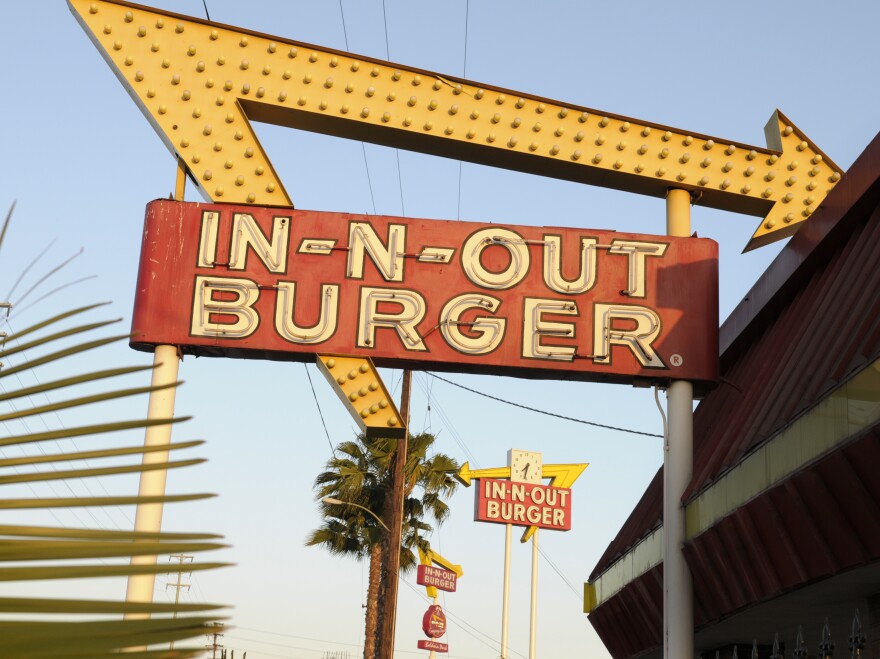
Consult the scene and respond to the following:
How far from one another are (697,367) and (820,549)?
14.6 feet

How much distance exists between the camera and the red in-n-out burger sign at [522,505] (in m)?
41.3

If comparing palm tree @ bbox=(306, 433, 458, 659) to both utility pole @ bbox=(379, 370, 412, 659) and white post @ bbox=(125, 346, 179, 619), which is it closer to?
utility pole @ bbox=(379, 370, 412, 659)

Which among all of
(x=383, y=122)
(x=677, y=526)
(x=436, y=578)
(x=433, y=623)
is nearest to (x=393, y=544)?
(x=436, y=578)

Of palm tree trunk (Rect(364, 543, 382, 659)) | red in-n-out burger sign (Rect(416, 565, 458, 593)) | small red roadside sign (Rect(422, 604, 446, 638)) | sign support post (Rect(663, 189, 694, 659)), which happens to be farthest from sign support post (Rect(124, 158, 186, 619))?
small red roadside sign (Rect(422, 604, 446, 638))

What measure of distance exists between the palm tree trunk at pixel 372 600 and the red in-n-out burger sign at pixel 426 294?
775 inches

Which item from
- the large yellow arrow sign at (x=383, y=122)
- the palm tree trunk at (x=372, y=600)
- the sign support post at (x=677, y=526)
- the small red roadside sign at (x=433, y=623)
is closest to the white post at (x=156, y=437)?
the large yellow arrow sign at (x=383, y=122)

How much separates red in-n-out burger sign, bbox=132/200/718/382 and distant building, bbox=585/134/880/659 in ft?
2.98

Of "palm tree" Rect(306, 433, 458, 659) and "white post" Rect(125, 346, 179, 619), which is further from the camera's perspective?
"palm tree" Rect(306, 433, 458, 659)

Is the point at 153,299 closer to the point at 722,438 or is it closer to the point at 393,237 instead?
the point at 393,237

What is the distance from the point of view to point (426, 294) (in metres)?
11.3

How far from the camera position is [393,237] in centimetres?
1141

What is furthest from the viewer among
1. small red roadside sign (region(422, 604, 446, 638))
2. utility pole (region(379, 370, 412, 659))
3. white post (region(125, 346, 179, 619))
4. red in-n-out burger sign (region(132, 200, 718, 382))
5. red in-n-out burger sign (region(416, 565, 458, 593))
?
small red roadside sign (region(422, 604, 446, 638))

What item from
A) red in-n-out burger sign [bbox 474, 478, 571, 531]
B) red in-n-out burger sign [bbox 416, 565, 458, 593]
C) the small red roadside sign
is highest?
red in-n-out burger sign [bbox 474, 478, 571, 531]

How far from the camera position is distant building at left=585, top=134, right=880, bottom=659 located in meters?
6.28
